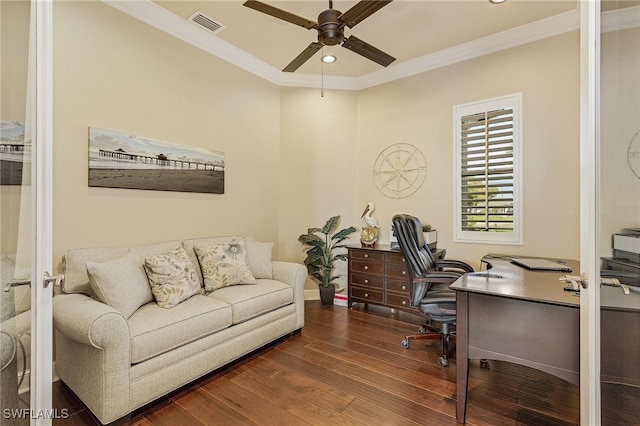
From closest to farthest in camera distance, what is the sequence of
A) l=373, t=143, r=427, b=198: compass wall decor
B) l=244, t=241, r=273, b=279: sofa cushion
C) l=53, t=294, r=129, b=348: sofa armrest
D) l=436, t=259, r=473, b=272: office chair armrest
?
l=53, t=294, r=129, b=348: sofa armrest → l=436, t=259, r=473, b=272: office chair armrest → l=244, t=241, r=273, b=279: sofa cushion → l=373, t=143, r=427, b=198: compass wall decor

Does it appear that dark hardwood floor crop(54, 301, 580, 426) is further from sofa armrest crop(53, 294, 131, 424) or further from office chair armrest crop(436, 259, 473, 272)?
office chair armrest crop(436, 259, 473, 272)

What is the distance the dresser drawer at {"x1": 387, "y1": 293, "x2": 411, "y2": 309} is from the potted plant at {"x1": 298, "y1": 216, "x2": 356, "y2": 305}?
778 millimetres

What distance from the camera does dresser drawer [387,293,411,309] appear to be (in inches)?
131

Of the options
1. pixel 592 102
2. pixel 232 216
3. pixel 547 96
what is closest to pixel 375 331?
pixel 232 216

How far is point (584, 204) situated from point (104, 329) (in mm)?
2408

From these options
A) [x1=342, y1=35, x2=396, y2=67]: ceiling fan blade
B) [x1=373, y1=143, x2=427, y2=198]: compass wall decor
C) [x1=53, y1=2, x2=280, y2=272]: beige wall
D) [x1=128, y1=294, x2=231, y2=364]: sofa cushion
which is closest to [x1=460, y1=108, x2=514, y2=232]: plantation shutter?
[x1=373, y1=143, x2=427, y2=198]: compass wall decor

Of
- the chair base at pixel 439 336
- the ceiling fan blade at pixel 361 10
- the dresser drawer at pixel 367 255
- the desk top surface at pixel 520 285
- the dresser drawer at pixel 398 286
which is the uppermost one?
the ceiling fan blade at pixel 361 10

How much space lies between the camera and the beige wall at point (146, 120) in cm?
228

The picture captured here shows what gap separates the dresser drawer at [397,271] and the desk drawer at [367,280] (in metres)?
0.15

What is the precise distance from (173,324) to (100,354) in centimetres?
40

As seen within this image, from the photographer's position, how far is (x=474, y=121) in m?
3.41

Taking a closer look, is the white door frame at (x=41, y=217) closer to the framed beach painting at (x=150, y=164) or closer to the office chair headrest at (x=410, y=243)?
the framed beach painting at (x=150, y=164)

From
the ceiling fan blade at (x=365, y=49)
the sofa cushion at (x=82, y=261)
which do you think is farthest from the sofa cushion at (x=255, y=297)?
the ceiling fan blade at (x=365, y=49)

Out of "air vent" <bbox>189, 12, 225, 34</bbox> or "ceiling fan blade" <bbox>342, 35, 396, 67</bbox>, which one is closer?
"ceiling fan blade" <bbox>342, 35, 396, 67</bbox>
